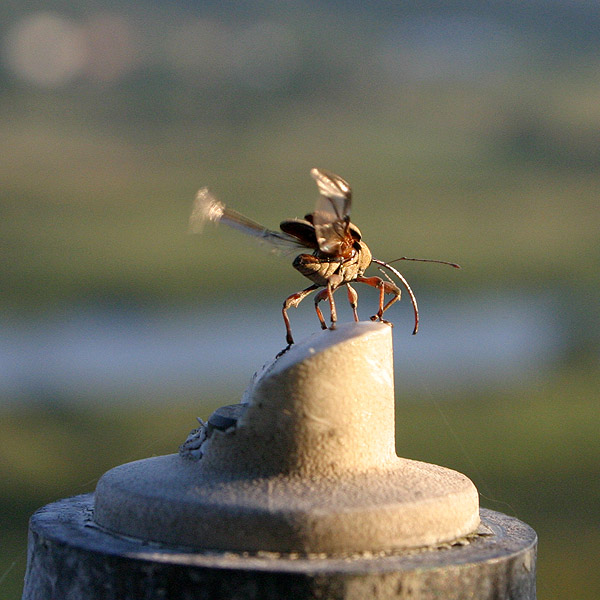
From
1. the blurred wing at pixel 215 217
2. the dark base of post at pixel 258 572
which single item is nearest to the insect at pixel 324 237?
→ the blurred wing at pixel 215 217

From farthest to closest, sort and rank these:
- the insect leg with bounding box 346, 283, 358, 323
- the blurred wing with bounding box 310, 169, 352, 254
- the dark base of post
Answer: the insect leg with bounding box 346, 283, 358, 323
the blurred wing with bounding box 310, 169, 352, 254
the dark base of post

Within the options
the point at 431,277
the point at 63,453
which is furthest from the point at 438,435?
the point at 63,453

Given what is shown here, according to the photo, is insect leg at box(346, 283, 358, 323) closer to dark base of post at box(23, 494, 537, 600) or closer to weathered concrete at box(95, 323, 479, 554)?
weathered concrete at box(95, 323, 479, 554)

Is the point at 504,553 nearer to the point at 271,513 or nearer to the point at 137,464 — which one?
the point at 271,513

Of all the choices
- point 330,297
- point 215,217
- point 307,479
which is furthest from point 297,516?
point 215,217

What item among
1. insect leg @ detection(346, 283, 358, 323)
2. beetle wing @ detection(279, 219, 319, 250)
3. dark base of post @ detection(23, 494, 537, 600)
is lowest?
dark base of post @ detection(23, 494, 537, 600)

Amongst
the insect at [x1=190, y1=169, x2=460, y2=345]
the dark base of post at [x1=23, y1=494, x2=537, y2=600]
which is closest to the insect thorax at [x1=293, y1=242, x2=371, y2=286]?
the insect at [x1=190, y1=169, x2=460, y2=345]

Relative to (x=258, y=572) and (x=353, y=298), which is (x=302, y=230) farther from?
(x=258, y=572)

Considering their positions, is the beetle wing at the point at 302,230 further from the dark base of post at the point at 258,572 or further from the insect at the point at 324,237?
the dark base of post at the point at 258,572
